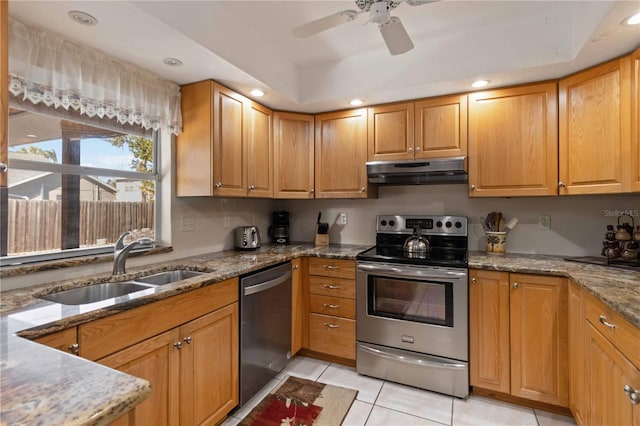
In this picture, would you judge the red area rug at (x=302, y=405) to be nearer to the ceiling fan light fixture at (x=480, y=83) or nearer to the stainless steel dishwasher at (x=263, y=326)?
the stainless steel dishwasher at (x=263, y=326)

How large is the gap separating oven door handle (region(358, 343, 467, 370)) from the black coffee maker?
4.17ft

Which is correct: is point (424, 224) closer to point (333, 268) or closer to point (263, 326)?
point (333, 268)

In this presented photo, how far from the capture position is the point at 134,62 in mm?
1864

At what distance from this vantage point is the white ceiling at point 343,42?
1509mm

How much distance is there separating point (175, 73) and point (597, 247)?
324 cm

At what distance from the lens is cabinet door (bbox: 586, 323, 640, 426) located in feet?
3.71

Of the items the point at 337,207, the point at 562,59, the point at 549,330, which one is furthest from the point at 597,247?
the point at 337,207

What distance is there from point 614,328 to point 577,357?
572 millimetres

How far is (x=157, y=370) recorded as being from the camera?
4.65 feet

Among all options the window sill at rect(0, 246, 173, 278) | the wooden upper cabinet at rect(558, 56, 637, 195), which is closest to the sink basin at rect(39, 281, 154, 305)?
the window sill at rect(0, 246, 173, 278)

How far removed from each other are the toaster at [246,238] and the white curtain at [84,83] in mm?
969

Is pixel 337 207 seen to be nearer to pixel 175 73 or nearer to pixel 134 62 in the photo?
pixel 175 73

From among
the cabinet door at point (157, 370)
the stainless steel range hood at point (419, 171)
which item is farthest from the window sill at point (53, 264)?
the stainless steel range hood at point (419, 171)

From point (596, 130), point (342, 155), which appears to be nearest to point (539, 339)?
point (596, 130)
